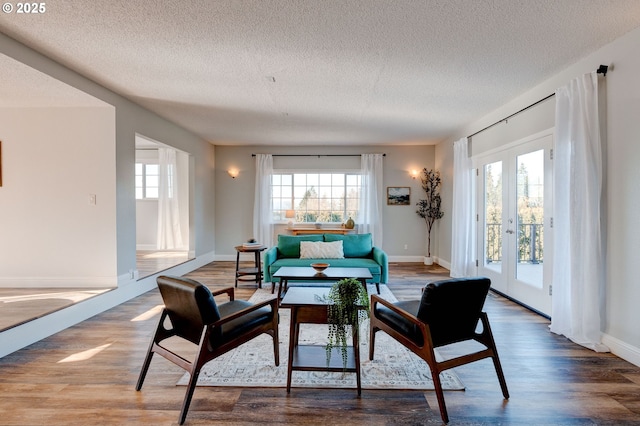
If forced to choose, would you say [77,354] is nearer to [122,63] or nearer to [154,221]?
[122,63]

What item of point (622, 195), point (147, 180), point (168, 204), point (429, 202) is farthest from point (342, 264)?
point (147, 180)

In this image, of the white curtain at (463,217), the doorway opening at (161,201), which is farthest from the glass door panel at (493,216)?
the doorway opening at (161,201)

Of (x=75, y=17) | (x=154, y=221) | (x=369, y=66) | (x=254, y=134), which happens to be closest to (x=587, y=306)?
(x=369, y=66)

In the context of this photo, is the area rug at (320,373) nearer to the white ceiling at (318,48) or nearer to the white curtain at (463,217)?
the white ceiling at (318,48)

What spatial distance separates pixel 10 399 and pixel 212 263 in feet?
16.8

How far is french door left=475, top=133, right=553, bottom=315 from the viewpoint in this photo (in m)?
3.82

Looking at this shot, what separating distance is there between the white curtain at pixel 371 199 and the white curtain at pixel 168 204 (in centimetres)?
443

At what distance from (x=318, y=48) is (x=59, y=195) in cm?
369

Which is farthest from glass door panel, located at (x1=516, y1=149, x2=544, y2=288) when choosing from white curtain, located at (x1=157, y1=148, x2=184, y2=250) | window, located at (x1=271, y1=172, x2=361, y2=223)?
white curtain, located at (x1=157, y1=148, x2=184, y2=250)

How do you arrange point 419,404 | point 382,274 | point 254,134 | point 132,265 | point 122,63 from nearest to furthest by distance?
point 419,404
point 122,63
point 132,265
point 382,274
point 254,134

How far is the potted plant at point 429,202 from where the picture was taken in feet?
23.7

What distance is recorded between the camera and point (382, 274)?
4.91m

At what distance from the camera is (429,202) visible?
7.45 metres

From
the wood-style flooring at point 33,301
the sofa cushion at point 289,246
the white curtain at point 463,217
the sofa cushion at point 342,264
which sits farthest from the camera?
the white curtain at point 463,217
